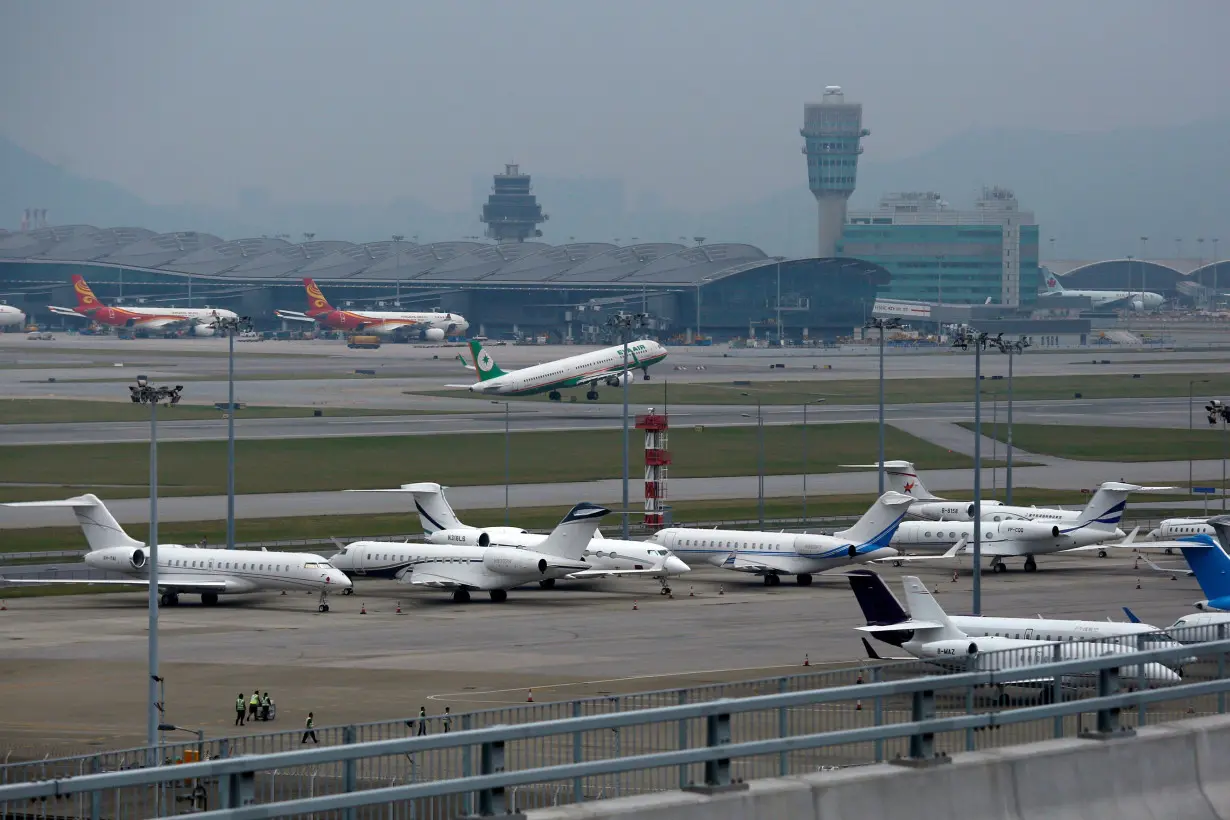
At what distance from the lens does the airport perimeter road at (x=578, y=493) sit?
336 feet

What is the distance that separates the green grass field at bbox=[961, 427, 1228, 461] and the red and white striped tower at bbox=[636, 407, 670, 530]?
168 ft

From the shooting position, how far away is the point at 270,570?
7481 centimetres

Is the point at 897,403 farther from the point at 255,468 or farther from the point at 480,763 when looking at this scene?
the point at 480,763

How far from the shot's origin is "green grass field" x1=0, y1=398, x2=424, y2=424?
152m

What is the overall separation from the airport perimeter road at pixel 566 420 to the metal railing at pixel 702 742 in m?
119

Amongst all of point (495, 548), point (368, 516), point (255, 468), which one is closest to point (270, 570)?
point (495, 548)

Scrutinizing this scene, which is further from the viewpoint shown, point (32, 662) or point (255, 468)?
point (255, 468)

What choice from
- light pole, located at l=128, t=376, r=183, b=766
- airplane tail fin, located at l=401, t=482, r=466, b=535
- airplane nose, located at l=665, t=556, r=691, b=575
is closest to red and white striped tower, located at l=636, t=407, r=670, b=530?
airplane tail fin, located at l=401, t=482, r=466, b=535

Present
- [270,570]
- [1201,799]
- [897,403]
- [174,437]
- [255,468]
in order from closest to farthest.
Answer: [1201,799], [270,570], [255,468], [174,437], [897,403]

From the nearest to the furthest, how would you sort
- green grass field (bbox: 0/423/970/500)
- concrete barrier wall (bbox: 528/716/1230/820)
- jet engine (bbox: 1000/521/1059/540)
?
concrete barrier wall (bbox: 528/716/1230/820) → jet engine (bbox: 1000/521/1059/540) → green grass field (bbox: 0/423/970/500)

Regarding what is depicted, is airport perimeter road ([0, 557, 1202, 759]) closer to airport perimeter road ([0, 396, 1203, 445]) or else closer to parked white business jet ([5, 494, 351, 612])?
parked white business jet ([5, 494, 351, 612])

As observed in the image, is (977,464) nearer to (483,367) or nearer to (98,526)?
(98,526)

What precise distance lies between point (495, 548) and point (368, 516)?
28.4 meters

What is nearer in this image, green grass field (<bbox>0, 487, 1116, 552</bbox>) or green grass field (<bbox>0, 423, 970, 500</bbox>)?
green grass field (<bbox>0, 487, 1116, 552</bbox>)
